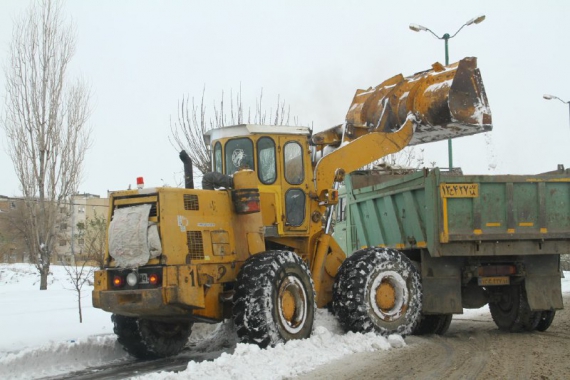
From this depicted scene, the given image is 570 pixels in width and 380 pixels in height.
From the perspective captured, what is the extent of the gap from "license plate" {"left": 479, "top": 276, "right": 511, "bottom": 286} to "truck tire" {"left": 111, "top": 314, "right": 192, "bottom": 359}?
4.54 m

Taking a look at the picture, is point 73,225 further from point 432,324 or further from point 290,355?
point 290,355

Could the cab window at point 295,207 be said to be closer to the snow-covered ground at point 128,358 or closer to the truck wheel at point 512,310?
the snow-covered ground at point 128,358

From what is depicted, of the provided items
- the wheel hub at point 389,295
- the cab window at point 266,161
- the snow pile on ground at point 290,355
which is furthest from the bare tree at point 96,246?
the wheel hub at point 389,295

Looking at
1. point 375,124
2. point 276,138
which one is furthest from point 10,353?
point 375,124

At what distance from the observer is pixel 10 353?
8656 mm

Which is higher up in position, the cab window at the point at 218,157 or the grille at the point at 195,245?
the cab window at the point at 218,157

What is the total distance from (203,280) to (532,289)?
5.26 m

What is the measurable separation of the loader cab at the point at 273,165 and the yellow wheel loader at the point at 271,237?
0.05ft

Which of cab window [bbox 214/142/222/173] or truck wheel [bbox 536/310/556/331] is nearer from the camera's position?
cab window [bbox 214/142/222/173]

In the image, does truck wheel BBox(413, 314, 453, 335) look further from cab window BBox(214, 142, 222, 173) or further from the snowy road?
cab window BBox(214, 142, 222, 173)

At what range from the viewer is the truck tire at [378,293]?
945 cm

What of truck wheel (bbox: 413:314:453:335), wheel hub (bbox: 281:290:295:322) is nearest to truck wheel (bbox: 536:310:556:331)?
truck wheel (bbox: 413:314:453:335)

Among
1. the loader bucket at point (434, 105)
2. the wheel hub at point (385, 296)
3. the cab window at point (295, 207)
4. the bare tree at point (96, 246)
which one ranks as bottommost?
the wheel hub at point (385, 296)

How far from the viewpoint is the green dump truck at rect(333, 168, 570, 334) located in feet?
32.8
